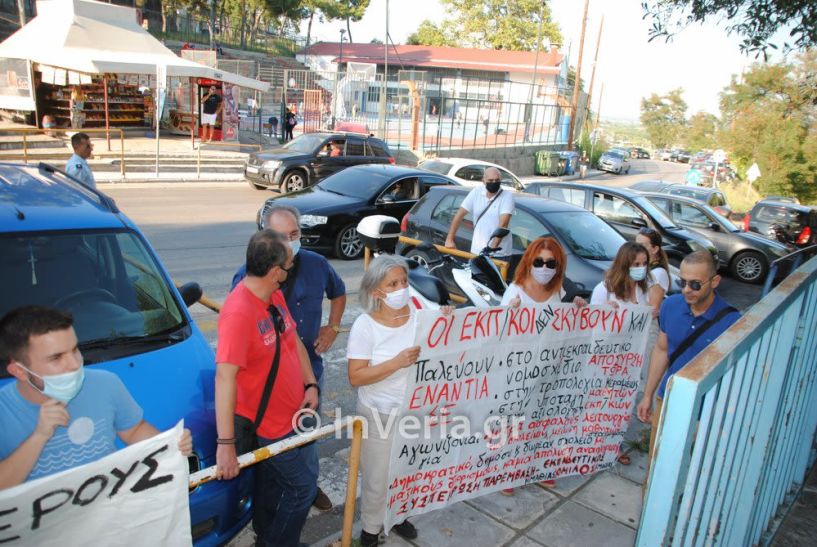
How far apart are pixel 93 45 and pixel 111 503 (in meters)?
24.3

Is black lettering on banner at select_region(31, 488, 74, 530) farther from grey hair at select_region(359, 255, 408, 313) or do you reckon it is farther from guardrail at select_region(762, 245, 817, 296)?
guardrail at select_region(762, 245, 817, 296)

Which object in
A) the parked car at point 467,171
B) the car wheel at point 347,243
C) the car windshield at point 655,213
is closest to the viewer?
the car wheel at point 347,243

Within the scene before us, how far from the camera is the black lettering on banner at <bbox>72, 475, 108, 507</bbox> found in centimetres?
210

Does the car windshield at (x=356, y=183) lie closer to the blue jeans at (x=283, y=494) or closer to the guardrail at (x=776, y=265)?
the guardrail at (x=776, y=265)

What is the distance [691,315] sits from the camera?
3.86 meters

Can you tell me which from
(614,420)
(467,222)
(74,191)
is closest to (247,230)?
(467,222)

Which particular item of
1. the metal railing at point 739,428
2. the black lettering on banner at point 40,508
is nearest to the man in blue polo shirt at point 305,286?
the black lettering on banner at point 40,508

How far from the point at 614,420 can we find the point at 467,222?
4896 millimetres

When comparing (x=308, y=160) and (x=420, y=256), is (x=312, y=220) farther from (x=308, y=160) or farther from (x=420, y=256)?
(x=308, y=160)

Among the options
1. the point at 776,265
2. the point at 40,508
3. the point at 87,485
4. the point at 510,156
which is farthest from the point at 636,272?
the point at 510,156

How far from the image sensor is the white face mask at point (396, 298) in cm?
333

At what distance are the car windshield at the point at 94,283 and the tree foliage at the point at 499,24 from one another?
7647 cm

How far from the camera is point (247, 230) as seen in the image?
12.7 meters

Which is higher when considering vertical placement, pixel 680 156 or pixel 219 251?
pixel 680 156
